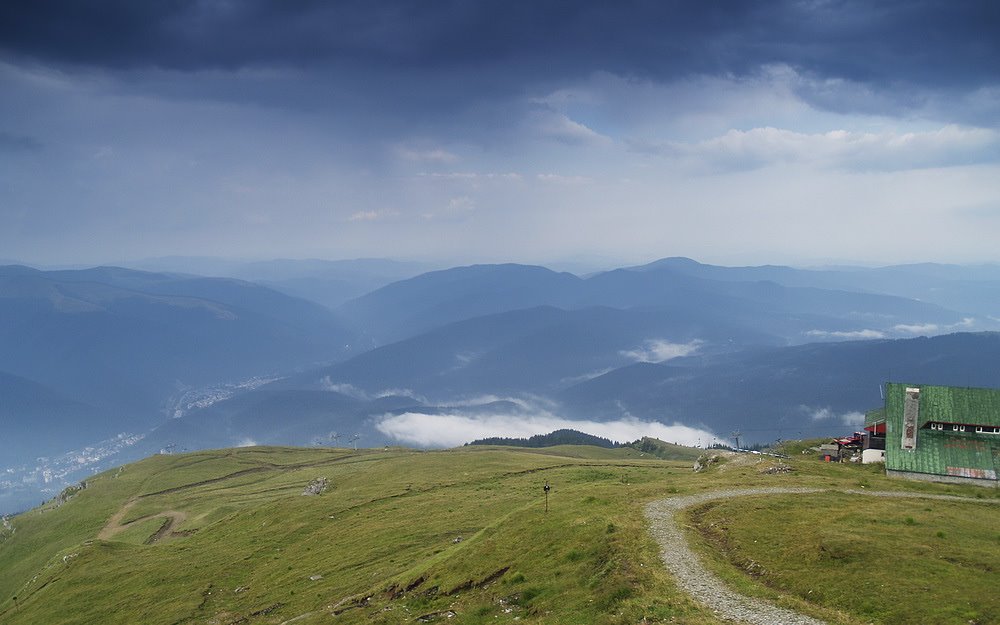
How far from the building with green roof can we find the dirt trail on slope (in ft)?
445

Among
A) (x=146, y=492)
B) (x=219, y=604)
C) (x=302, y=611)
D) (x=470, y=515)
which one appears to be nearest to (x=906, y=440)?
(x=470, y=515)

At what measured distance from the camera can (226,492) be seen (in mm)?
170375

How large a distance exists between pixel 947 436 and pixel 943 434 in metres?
0.44

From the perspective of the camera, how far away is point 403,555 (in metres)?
64.0

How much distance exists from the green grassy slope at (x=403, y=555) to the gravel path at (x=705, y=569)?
1143mm

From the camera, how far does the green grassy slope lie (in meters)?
37.8

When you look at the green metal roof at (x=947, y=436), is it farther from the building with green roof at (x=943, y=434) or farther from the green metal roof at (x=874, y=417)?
the green metal roof at (x=874, y=417)

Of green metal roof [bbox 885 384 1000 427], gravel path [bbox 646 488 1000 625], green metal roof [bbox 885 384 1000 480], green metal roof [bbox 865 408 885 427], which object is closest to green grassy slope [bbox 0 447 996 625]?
gravel path [bbox 646 488 1000 625]

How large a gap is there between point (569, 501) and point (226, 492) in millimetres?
142201

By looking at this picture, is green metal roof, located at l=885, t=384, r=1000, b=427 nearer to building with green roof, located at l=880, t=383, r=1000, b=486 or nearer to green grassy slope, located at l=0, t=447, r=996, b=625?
building with green roof, located at l=880, t=383, r=1000, b=486

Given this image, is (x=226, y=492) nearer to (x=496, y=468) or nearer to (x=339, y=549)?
(x=496, y=468)

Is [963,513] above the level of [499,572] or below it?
above

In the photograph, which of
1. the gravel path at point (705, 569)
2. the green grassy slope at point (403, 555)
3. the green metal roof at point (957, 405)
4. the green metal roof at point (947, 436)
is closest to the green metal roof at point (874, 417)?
the green metal roof at point (957, 405)

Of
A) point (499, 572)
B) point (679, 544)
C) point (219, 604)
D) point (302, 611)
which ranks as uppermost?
point (679, 544)
